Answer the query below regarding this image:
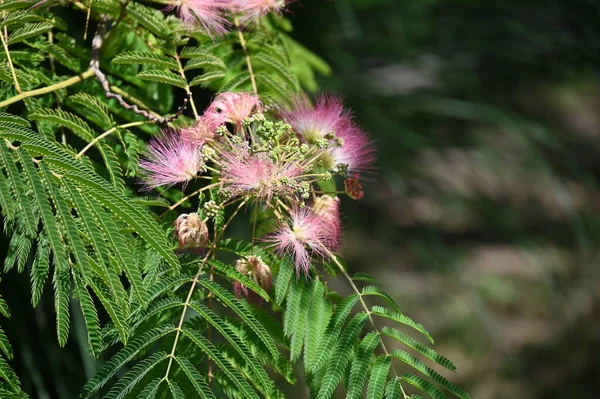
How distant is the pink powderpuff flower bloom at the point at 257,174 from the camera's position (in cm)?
82

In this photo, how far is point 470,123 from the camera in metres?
3.35

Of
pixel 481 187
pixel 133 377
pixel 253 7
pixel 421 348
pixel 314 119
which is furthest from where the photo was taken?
pixel 481 187

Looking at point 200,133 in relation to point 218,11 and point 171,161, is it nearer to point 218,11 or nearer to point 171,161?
point 171,161

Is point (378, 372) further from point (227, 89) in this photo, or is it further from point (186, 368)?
point (227, 89)

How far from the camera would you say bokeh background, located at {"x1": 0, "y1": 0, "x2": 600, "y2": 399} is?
3.04m

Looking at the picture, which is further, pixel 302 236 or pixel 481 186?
pixel 481 186

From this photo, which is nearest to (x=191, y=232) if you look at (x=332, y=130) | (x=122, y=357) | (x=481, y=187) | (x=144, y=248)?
(x=144, y=248)

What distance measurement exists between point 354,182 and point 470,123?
2.57m

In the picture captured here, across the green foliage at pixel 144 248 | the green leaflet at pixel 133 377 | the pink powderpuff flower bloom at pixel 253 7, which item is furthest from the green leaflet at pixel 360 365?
the pink powderpuff flower bloom at pixel 253 7

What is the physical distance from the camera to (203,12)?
1027mm

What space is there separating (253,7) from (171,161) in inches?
13.8

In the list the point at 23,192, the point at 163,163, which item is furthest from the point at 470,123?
the point at 23,192

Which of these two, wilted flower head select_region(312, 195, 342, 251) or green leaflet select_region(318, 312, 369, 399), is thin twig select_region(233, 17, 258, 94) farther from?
green leaflet select_region(318, 312, 369, 399)

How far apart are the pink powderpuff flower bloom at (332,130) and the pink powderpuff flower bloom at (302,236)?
0.10 meters
